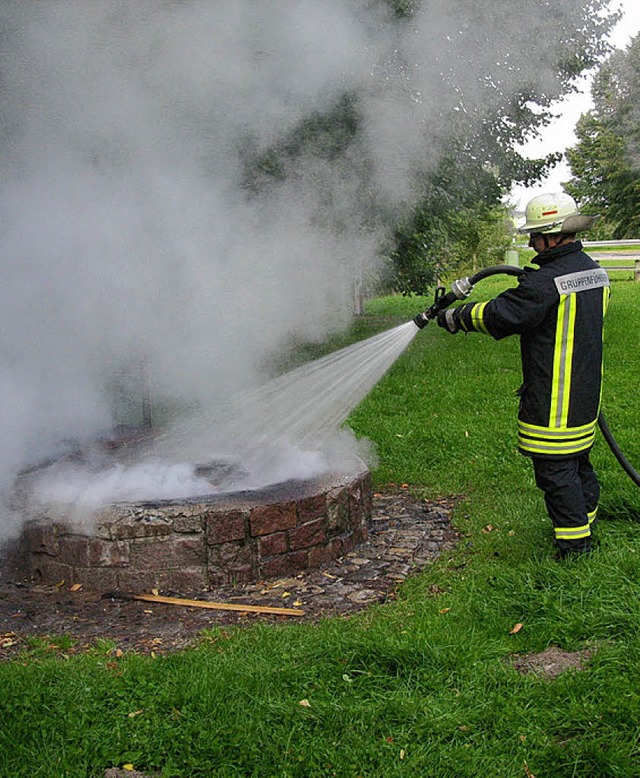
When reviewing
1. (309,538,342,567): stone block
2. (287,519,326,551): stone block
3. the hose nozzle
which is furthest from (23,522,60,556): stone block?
the hose nozzle

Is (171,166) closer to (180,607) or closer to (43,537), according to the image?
(43,537)

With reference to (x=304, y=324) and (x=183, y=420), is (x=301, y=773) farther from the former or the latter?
(x=304, y=324)

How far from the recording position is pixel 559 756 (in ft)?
8.45

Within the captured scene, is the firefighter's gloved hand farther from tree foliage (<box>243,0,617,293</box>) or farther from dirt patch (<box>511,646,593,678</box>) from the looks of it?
tree foliage (<box>243,0,617,293</box>)

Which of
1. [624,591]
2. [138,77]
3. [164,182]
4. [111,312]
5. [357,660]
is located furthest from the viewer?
[111,312]

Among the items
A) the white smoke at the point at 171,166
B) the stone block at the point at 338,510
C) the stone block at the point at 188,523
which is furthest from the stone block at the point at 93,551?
the stone block at the point at 338,510

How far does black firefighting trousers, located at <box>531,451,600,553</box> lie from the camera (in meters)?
3.93

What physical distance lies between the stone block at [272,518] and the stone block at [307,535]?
2.2 inches

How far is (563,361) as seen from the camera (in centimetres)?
386

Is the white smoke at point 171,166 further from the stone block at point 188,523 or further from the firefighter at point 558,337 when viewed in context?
the firefighter at point 558,337

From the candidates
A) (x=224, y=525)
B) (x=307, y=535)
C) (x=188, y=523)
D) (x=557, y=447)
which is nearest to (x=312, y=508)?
(x=307, y=535)

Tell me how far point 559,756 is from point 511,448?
3.96 metres

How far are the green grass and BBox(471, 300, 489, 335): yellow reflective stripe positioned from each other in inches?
46.0

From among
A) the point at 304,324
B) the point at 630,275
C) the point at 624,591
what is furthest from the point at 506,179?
the point at 630,275
